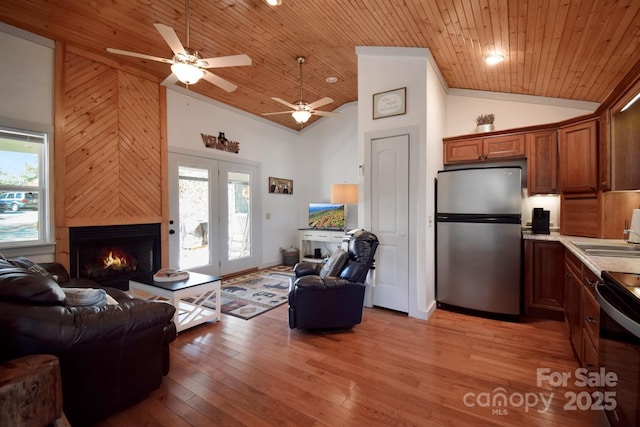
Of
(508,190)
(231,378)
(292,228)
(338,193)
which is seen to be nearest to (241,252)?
(292,228)

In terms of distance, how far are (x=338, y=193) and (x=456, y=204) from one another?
7.10 ft

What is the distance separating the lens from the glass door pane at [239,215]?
5504 millimetres

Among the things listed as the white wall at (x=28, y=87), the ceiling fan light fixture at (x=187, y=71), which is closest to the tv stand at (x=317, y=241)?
the ceiling fan light fixture at (x=187, y=71)

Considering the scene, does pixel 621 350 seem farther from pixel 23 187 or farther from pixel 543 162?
pixel 23 187

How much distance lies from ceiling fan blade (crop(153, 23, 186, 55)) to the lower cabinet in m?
3.45

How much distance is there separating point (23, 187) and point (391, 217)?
4247 millimetres

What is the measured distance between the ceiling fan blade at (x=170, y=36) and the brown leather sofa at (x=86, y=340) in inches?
73.3

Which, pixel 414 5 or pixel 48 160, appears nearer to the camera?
pixel 414 5

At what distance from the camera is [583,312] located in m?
2.18

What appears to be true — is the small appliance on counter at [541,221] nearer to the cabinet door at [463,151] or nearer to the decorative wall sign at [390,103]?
the cabinet door at [463,151]

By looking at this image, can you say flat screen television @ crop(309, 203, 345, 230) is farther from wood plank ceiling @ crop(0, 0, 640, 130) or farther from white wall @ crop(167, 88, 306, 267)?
wood plank ceiling @ crop(0, 0, 640, 130)

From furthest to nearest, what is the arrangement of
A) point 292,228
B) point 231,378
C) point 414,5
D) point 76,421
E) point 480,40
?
point 292,228 → point 480,40 → point 414,5 → point 231,378 → point 76,421

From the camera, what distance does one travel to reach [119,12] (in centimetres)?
296

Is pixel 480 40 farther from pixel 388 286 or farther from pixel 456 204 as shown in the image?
pixel 388 286
